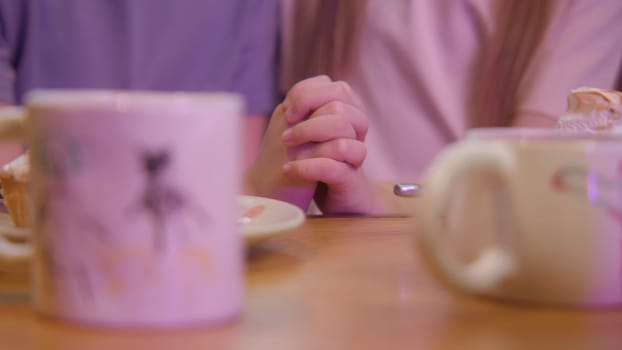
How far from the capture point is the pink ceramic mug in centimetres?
36

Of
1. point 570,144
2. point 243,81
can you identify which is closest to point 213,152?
point 570,144

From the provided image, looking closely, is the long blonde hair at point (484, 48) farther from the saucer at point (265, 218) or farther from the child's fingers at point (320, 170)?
the saucer at point (265, 218)

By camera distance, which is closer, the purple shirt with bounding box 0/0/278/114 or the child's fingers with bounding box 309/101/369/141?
the child's fingers with bounding box 309/101/369/141

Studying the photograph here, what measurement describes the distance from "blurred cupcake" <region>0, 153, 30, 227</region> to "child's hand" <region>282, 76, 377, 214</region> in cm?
27

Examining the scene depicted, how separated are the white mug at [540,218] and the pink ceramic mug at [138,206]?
0.33 ft

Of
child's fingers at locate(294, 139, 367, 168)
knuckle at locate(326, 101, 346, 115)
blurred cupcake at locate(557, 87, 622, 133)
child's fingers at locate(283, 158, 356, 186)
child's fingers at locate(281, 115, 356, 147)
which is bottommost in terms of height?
child's fingers at locate(283, 158, 356, 186)

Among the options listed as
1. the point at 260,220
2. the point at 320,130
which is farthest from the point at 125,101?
the point at 320,130

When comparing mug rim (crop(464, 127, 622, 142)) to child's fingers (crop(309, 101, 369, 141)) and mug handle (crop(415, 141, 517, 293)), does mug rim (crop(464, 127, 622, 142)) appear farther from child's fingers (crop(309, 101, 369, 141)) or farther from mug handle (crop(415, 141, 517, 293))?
child's fingers (crop(309, 101, 369, 141))

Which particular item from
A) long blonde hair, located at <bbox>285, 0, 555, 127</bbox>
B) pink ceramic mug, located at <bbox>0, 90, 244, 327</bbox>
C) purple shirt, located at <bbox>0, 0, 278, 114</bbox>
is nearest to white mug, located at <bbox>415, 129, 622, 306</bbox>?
pink ceramic mug, located at <bbox>0, 90, 244, 327</bbox>

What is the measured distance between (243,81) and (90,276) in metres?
1.36

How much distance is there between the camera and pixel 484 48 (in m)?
1.50

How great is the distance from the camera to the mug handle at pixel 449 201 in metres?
0.39

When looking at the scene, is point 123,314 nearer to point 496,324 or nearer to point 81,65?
point 496,324

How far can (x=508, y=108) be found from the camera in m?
1.43
